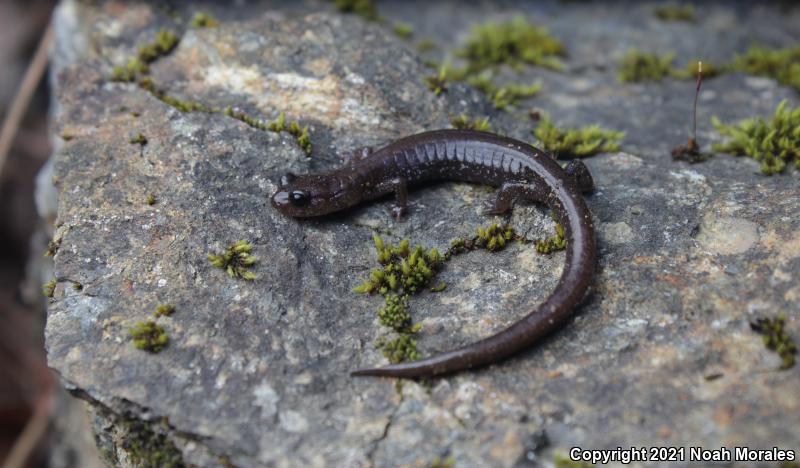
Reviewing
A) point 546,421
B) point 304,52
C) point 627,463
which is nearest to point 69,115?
point 304,52

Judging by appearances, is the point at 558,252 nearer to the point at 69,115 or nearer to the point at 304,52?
the point at 304,52

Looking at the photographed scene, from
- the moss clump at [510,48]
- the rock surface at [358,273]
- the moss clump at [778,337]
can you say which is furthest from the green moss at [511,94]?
the moss clump at [778,337]

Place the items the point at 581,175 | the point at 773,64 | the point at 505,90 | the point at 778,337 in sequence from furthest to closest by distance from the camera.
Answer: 1. the point at 773,64
2. the point at 505,90
3. the point at 581,175
4. the point at 778,337

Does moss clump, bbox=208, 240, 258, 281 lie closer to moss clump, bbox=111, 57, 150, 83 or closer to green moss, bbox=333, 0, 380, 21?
moss clump, bbox=111, 57, 150, 83

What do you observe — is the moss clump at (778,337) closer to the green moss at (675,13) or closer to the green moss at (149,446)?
the green moss at (149,446)

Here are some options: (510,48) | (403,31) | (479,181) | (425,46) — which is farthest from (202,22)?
(479,181)

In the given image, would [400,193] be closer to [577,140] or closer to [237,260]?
[237,260]
